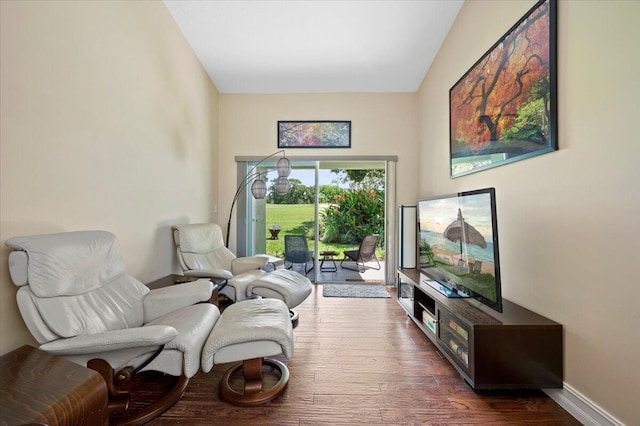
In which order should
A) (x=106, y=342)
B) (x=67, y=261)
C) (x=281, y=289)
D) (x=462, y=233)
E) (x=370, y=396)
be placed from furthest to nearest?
(x=281, y=289) < (x=462, y=233) < (x=370, y=396) < (x=67, y=261) < (x=106, y=342)

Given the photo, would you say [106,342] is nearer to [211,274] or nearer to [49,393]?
[49,393]

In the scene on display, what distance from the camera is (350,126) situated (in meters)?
4.00

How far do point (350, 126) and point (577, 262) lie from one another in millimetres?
3183

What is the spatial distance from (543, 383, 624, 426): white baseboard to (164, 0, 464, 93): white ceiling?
3166mm

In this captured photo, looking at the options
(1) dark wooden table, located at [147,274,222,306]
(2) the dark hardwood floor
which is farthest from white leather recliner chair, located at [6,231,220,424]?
(1) dark wooden table, located at [147,274,222,306]

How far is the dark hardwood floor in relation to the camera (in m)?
1.41

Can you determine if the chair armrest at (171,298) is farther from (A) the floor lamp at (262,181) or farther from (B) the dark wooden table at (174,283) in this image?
(A) the floor lamp at (262,181)

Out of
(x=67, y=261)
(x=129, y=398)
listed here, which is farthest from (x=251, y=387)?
(x=67, y=261)

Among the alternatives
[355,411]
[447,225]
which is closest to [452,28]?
[447,225]

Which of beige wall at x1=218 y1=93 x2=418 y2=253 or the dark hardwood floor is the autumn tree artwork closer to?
beige wall at x1=218 y1=93 x2=418 y2=253

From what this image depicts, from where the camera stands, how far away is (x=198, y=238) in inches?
111

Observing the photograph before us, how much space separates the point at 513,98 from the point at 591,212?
0.95m

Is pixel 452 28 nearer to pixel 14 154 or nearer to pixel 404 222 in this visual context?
pixel 404 222

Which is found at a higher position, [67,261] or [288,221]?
[288,221]
